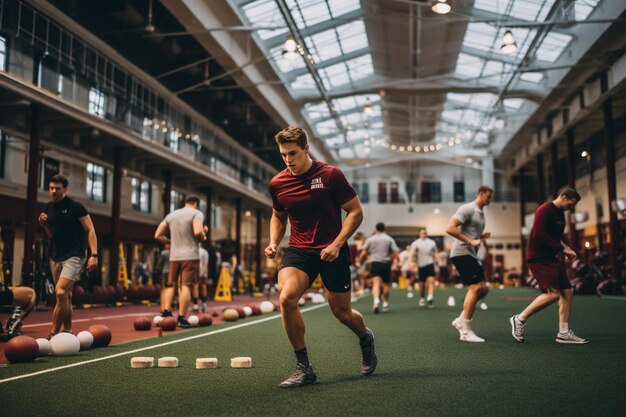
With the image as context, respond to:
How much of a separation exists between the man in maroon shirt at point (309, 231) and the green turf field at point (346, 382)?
0.46 meters

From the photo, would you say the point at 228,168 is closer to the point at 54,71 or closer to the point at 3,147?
the point at 3,147

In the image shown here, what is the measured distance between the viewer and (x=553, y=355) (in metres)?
6.23

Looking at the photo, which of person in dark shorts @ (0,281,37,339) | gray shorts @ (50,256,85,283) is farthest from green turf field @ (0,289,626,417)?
person in dark shorts @ (0,281,37,339)

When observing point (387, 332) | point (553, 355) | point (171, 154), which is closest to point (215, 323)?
point (387, 332)

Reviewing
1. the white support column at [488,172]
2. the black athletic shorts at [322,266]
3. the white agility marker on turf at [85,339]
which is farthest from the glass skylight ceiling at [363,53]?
the black athletic shorts at [322,266]

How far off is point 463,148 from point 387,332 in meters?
40.2

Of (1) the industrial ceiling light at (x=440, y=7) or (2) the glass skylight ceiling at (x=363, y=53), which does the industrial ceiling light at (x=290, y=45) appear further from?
(1) the industrial ceiling light at (x=440, y=7)

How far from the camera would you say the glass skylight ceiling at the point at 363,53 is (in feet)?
71.0

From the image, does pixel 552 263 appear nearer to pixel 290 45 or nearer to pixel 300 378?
pixel 300 378

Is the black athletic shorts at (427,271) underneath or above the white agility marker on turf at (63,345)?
above

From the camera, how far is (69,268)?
23.1 feet

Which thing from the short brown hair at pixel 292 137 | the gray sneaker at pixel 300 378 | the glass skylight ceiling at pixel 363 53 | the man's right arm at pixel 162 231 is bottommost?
the gray sneaker at pixel 300 378

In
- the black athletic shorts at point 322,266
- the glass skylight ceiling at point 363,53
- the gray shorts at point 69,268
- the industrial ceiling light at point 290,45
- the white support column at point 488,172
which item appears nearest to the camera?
the black athletic shorts at point 322,266

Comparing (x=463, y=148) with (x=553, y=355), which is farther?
(x=463, y=148)
